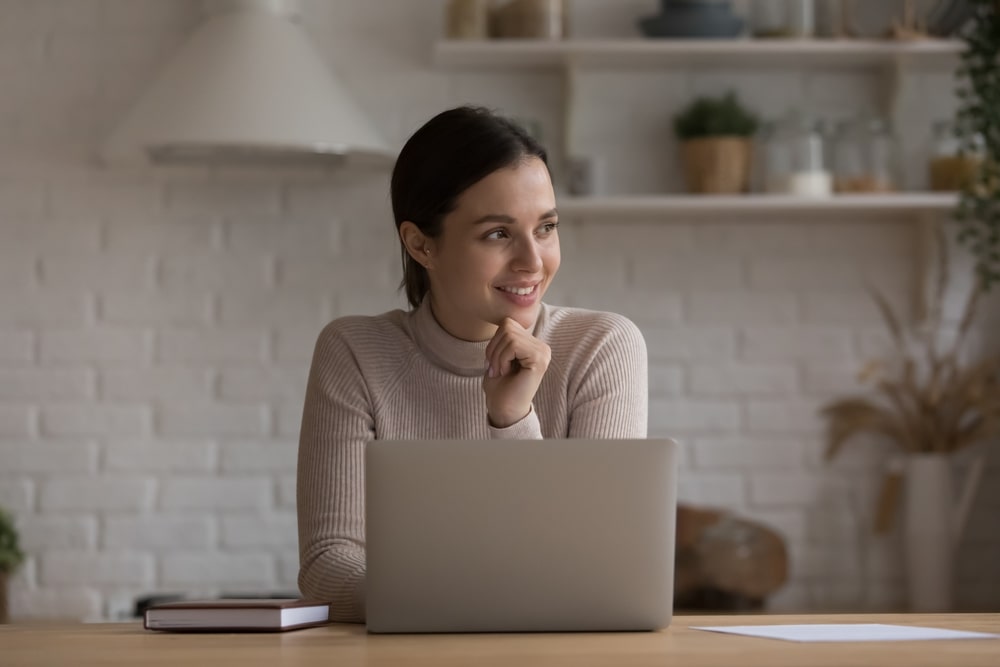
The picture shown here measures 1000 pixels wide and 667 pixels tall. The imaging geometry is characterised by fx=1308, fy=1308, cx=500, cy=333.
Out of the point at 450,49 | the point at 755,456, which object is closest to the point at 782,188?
the point at 755,456

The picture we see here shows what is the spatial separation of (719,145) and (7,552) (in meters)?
1.86

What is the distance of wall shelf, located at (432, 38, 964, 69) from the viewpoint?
10.0 ft

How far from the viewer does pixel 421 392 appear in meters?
1.86

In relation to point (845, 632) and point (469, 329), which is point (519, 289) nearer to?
point (469, 329)

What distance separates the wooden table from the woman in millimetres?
494

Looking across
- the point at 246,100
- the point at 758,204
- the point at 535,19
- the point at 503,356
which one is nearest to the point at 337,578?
the point at 503,356

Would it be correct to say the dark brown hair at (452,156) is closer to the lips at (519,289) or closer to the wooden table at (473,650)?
the lips at (519,289)

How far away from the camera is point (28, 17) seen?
3203 millimetres

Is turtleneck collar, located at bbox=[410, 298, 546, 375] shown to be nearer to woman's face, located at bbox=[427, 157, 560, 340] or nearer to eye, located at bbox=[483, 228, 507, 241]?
woman's face, located at bbox=[427, 157, 560, 340]

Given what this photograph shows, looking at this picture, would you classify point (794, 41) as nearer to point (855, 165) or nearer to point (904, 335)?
point (855, 165)

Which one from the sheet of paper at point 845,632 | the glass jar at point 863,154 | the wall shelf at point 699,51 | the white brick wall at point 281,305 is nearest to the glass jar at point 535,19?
the wall shelf at point 699,51

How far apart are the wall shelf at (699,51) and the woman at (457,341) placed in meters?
1.24

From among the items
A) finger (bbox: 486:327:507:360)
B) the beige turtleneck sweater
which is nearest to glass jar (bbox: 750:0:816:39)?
the beige turtleneck sweater

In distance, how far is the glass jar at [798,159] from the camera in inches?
119
